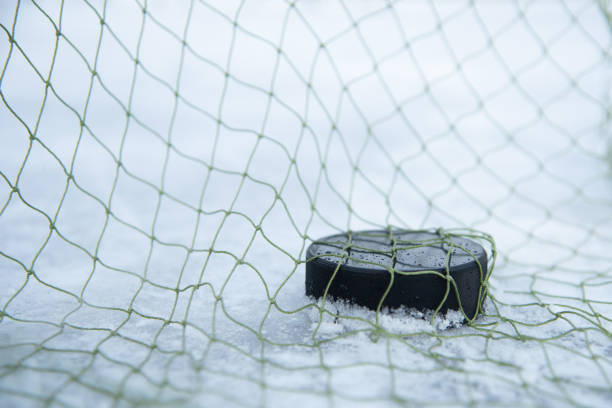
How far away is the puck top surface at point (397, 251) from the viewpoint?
3.71ft

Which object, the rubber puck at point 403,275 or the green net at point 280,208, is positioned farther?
the rubber puck at point 403,275

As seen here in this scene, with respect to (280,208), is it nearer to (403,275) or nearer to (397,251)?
(397,251)

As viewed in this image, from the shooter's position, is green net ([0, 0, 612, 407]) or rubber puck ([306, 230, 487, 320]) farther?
rubber puck ([306, 230, 487, 320])

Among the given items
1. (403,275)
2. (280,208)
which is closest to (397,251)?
(403,275)

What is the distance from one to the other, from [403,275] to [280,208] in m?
1.02

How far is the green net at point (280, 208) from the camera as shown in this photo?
932 millimetres

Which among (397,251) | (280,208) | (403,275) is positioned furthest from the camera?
(280,208)

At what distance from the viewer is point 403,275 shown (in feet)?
3.58

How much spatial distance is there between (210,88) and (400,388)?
2.25m

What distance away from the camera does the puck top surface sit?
113 centimetres

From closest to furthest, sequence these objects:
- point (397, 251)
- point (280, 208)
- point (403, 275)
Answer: point (403, 275) < point (397, 251) < point (280, 208)

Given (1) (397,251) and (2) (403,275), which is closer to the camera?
(2) (403,275)

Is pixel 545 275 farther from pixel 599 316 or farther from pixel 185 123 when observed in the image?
pixel 185 123

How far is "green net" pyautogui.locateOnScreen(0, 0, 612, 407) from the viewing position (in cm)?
93
